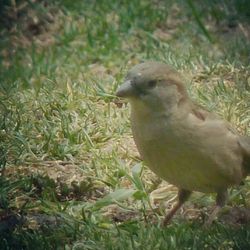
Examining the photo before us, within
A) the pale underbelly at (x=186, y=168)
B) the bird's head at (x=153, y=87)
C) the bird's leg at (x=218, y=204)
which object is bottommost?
the bird's leg at (x=218, y=204)

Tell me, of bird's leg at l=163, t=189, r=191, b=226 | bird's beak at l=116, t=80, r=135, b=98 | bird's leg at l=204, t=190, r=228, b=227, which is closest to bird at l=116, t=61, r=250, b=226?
bird's beak at l=116, t=80, r=135, b=98

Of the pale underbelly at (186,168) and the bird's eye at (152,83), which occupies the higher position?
the bird's eye at (152,83)

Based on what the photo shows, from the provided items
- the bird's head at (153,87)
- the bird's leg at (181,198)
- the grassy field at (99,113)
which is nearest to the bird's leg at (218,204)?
the grassy field at (99,113)

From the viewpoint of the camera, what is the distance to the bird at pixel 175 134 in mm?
4879

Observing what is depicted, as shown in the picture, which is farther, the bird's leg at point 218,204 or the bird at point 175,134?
the bird's leg at point 218,204

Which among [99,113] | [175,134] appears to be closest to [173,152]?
[175,134]

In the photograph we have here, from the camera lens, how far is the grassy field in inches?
200

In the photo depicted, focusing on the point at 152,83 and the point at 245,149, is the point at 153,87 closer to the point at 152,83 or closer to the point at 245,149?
the point at 152,83

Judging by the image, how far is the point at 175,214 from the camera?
537 centimetres

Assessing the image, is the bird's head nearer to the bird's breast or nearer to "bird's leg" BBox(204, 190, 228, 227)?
the bird's breast

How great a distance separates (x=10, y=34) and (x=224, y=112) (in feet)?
9.34

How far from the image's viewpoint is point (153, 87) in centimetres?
494

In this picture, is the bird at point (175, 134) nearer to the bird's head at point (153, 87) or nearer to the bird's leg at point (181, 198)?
the bird's head at point (153, 87)

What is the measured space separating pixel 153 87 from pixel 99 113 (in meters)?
1.54
